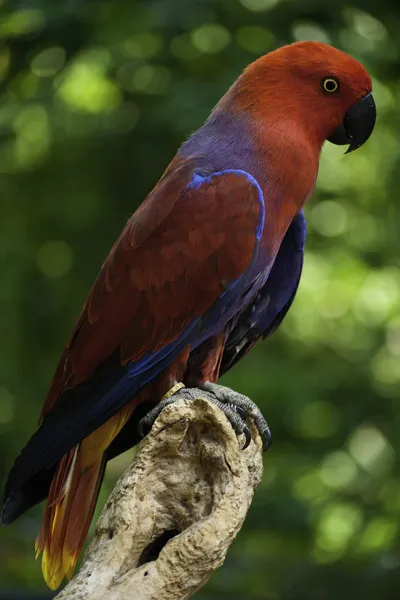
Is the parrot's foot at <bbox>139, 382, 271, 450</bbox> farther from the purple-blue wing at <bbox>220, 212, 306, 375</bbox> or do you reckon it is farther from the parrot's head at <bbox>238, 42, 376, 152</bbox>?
the parrot's head at <bbox>238, 42, 376, 152</bbox>

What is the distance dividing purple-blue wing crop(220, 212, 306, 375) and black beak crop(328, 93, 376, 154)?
0.24 meters

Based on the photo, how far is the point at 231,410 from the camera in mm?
2109

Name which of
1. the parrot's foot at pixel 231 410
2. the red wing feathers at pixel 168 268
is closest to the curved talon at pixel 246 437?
the parrot's foot at pixel 231 410

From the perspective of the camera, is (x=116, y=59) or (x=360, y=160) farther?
(x=360, y=160)

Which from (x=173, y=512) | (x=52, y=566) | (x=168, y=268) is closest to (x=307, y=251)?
(x=168, y=268)

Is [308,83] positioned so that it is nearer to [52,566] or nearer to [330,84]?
[330,84]

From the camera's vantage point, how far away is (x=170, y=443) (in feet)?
6.37

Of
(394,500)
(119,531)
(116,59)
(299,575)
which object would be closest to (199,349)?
(119,531)

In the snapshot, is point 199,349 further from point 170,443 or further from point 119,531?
point 119,531

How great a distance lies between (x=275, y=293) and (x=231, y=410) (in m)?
0.54

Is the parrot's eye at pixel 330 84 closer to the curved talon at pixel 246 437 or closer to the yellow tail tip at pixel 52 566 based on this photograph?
the curved talon at pixel 246 437

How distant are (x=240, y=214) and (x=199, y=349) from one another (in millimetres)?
368

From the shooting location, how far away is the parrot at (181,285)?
2221 millimetres

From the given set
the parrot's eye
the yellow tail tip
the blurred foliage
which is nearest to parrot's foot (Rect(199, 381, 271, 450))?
the yellow tail tip
